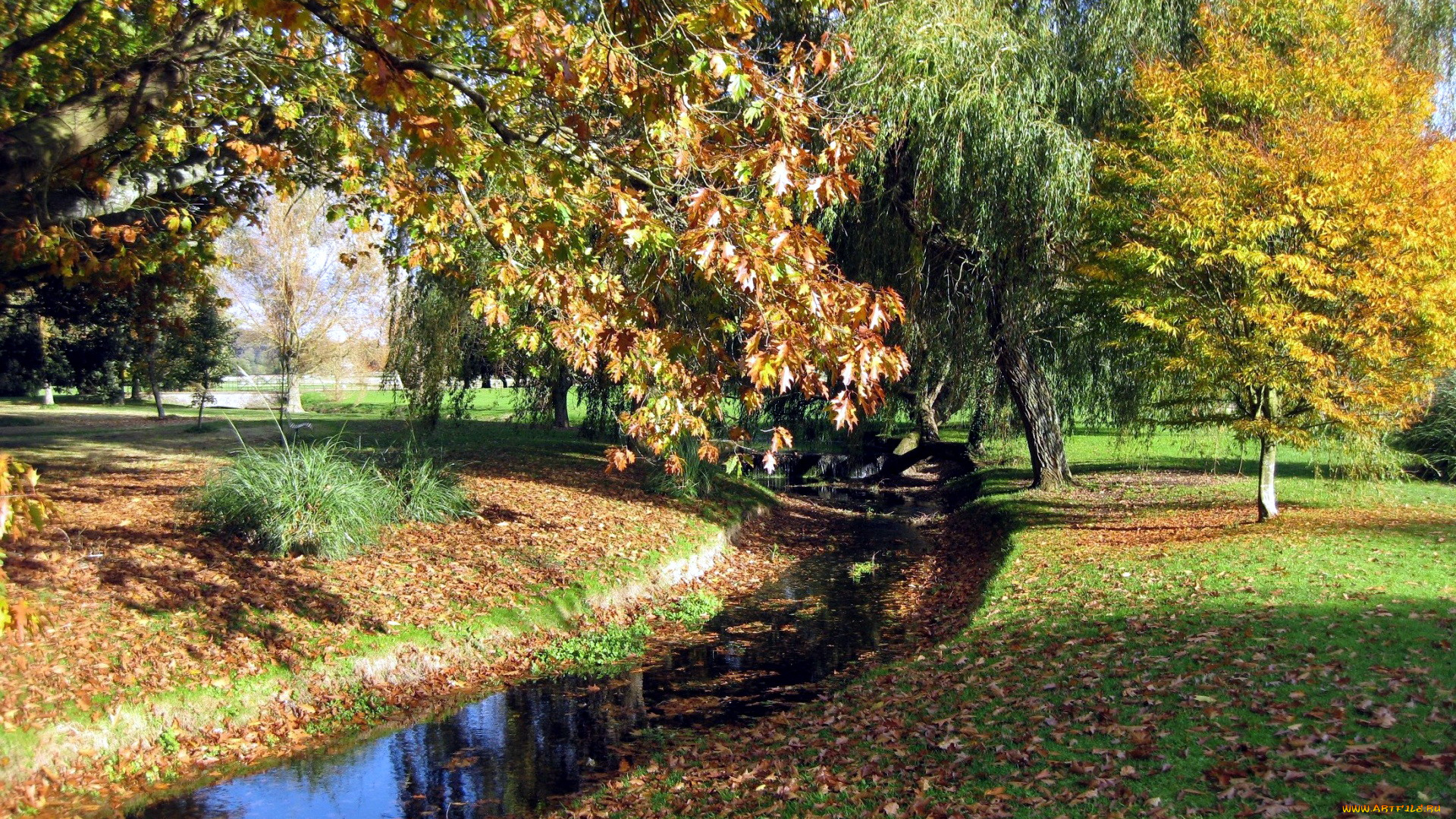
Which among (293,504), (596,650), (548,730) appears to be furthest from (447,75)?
(596,650)

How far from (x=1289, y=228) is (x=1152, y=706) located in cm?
750

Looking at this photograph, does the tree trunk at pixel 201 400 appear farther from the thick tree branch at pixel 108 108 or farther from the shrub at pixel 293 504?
the thick tree branch at pixel 108 108

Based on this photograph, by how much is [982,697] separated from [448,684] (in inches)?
197

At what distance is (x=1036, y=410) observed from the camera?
17922 millimetres

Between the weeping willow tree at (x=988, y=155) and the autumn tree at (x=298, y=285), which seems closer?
the weeping willow tree at (x=988, y=155)

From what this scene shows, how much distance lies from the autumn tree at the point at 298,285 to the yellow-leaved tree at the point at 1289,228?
51.4 ft

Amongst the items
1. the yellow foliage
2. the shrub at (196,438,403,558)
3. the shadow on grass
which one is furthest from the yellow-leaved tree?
the shrub at (196,438,403,558)

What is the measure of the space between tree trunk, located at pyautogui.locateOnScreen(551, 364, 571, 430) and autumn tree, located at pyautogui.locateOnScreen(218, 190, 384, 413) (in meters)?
4.31

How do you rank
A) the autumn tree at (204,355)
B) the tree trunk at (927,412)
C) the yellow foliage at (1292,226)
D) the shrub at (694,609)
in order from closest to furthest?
1. the yellow foliage at (1292,226)
2. the shrub at (694,609)
3. the tree trunk at (927,412)
4. the autumn tree at (204,355)

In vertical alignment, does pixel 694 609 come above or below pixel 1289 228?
below

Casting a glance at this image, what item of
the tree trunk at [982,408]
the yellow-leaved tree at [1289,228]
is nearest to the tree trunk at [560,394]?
the tree trunk at [982,408]

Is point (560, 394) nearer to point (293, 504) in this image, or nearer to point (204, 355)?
point (204, 355)

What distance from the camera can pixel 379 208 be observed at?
9203 mm

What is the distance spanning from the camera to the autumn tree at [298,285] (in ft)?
79.3
